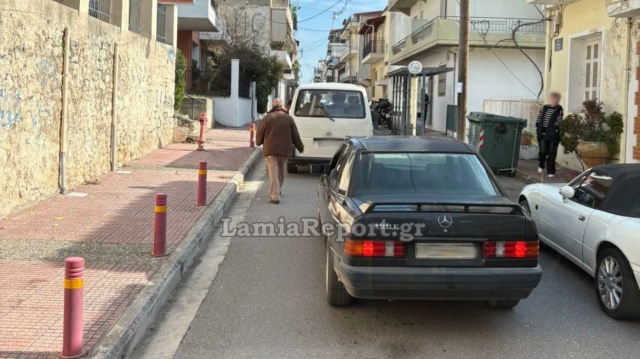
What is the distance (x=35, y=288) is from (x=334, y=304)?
2644 mm

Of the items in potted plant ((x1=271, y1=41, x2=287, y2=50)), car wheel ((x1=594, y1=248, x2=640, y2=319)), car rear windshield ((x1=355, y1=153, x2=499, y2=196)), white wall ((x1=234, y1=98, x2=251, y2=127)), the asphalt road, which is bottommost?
the asphalt road

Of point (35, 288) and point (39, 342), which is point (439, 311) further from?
point (35, 288)

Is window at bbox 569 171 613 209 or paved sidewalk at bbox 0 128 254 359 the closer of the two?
paved sidewalk at bbox 0 128 254 359

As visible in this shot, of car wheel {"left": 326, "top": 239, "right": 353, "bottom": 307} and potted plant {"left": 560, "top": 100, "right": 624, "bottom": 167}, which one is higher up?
potted plant {"left": 560, "top": 100, "right": 624, "bottom": 167}

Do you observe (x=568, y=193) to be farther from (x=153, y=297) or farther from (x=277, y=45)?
(x=277, y=45)

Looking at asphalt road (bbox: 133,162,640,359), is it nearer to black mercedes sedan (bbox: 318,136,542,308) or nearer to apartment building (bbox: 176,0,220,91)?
black mercedes sedan (bbox: 318,136,542,308)

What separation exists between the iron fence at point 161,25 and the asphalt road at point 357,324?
500 inches

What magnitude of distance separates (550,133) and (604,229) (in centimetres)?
837

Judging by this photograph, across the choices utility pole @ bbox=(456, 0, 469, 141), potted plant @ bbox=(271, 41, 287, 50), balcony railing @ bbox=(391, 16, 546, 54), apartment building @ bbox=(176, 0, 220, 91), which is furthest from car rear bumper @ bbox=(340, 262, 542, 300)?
potted plant @ bbox=(271, 41, 287, 50)

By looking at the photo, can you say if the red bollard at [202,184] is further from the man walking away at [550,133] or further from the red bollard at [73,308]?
the man walking away at [550,133]

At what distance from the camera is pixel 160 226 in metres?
6.47

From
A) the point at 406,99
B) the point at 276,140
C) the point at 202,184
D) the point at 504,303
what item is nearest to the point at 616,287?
the point at 504,303

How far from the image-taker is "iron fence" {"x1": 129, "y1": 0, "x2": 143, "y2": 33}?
14625 mm

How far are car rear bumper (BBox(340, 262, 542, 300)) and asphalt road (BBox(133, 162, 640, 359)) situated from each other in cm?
41
